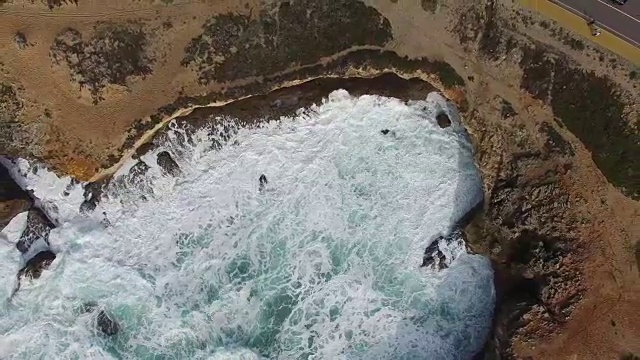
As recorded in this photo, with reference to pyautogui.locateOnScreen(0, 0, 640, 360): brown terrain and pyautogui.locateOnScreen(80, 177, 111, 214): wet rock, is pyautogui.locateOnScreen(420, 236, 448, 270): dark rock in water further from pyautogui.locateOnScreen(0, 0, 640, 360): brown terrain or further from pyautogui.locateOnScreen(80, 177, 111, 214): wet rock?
pyautogui.locateOnScreen(80, 177, 111, 214): wet rock

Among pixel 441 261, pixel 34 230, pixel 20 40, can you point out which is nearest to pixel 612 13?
pixel 441 261

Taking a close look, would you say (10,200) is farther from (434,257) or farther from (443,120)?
(443,120)

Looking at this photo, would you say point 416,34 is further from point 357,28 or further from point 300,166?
point 300,166

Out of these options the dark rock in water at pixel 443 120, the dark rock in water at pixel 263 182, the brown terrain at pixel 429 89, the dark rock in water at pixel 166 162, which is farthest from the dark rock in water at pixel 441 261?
the dark rock in water at pixel 166 162

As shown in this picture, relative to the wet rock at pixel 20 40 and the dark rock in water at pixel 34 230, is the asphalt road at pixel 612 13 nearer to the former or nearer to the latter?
the wet rock at pixel 20 40

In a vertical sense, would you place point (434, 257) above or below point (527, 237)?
below

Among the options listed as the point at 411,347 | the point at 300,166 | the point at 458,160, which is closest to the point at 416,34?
the point at 458,160
